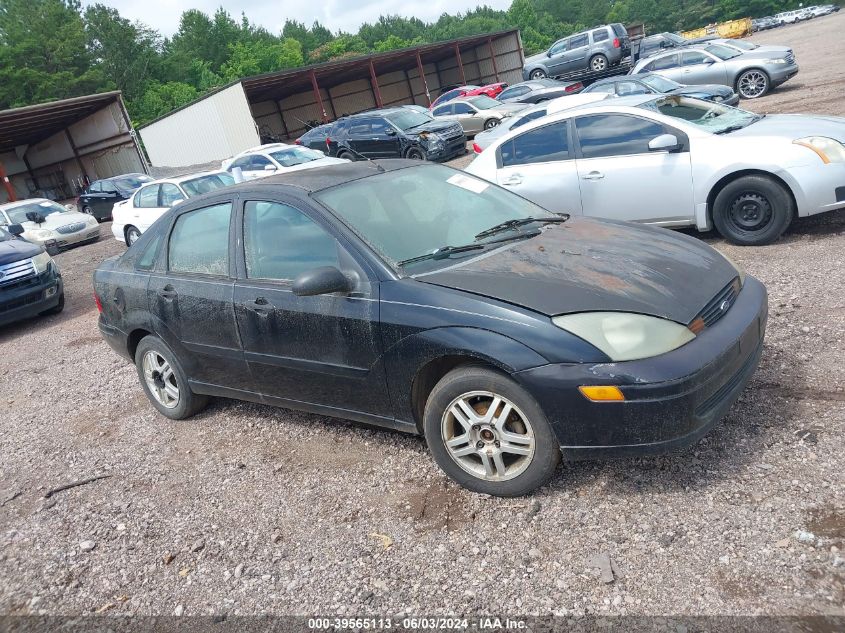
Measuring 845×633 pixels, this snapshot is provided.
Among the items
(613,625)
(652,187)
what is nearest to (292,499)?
(613,625)

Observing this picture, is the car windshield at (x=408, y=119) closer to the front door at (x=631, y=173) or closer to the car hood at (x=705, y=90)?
the car hood at (x=705, y=90)

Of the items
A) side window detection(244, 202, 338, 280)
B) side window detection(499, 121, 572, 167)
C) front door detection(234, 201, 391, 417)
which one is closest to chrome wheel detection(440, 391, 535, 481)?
front door detection(234, 201, 391, 417)

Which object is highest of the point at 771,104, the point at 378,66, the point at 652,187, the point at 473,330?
the point at 378,66

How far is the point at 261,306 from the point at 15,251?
7.23 meters

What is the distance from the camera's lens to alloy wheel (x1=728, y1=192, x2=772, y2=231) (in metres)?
6.35

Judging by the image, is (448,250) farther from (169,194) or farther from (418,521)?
(169,194)

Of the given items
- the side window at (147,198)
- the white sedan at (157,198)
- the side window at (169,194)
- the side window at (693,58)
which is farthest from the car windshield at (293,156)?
the side window at (693,58)

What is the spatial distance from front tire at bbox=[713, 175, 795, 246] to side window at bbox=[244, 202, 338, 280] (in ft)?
14.4

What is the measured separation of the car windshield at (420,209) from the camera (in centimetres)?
373

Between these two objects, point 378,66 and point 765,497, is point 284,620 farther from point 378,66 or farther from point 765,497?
point 378,66

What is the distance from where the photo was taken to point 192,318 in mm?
4457

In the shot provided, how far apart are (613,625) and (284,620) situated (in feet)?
4.38

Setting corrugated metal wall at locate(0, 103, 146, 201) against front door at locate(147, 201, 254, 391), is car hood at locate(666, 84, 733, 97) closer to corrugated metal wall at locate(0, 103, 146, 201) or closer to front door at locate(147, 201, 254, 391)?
front door at locate(147, 201, 254, 391)

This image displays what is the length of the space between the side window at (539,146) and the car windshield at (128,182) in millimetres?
19134
